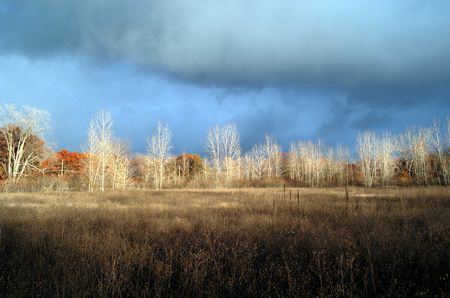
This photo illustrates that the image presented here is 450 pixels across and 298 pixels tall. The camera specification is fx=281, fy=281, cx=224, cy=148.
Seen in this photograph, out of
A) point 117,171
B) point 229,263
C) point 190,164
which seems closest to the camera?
point 229,263

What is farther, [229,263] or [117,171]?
[117,171]

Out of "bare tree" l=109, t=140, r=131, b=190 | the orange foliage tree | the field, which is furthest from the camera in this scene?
the orange foliage tree

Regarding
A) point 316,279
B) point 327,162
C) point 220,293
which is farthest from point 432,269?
point 327,162

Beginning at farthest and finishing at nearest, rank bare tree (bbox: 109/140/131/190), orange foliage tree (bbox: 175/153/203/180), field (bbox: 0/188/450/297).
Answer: orange foliage tree (bbox: 175/153/203/180) < bare tree (bbox: 109/140/131/190) < field (bbox: 0/188/450/297)

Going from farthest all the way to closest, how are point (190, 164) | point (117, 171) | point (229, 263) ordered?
point (190, 164) < point (117, 171) < point (229, 263)

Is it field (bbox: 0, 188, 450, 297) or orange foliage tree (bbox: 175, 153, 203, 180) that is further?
orange foliage tree (bbox: 175, 153, 203, 180)

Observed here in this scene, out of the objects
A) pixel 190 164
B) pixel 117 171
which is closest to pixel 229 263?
pixel 117 171

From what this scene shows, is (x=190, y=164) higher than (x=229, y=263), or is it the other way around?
(x=190, y=164)

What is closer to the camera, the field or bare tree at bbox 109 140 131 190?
the field

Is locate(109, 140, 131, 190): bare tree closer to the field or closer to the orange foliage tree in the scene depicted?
the orange foliage tree

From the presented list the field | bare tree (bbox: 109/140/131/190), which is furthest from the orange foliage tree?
the field

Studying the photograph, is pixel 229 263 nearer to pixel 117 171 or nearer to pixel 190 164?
pixel 117 171

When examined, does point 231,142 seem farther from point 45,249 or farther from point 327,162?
point 45,249

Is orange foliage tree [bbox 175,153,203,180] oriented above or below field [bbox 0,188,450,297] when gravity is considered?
above
